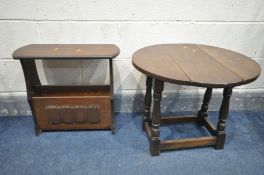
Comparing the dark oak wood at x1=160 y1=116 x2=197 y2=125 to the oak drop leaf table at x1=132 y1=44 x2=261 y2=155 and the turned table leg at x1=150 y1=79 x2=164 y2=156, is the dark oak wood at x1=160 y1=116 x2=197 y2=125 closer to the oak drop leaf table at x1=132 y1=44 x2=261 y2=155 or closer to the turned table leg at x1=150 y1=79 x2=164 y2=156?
the oak drop leaf table at x1=132 y1=44 x2=261 y2=155

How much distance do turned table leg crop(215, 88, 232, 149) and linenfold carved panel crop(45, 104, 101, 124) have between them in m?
0.91

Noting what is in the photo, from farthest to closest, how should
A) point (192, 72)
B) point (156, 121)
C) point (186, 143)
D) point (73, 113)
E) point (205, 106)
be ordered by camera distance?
1. point (205, 106)
2. point (73, 113)
3. point (186, 143)
4. point (156, 121)
5. point (192, 72)

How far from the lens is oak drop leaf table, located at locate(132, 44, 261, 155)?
117cm

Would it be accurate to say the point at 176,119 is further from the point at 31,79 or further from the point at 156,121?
A: the point at 31,79

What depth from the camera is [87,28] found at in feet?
5.86

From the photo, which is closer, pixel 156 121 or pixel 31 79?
pixel 156 121

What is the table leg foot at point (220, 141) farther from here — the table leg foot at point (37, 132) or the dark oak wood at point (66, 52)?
the table leg foot at point (37, 132)

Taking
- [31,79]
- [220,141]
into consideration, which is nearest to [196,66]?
[220,141]

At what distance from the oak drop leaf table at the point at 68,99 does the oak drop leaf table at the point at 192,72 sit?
12.2 inches

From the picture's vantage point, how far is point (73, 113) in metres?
1.73

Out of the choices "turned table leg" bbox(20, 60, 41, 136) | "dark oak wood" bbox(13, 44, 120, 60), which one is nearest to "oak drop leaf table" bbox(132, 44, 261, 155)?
"dark oak wood" bbox(13, 44, 120, 60)

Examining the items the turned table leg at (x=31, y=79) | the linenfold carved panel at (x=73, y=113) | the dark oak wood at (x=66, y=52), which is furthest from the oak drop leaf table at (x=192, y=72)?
the turned table leg at (x=31, y=79)

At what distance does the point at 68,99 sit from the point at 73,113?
0.42ft

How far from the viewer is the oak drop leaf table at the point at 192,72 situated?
117 centimetres
